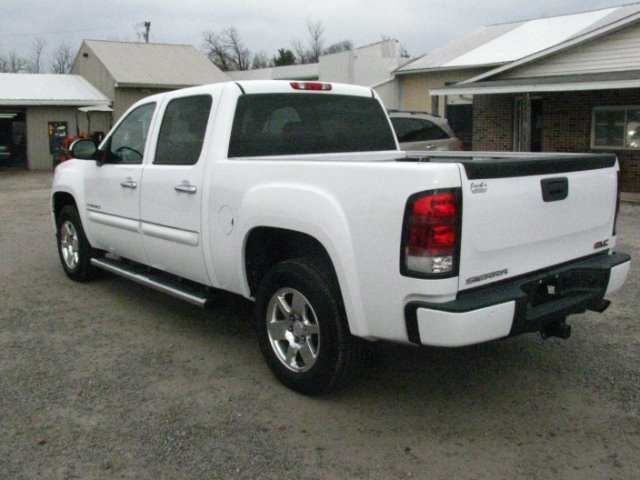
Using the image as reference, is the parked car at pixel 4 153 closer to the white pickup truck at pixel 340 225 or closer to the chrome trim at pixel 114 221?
the chrome trim at pixel 114 221

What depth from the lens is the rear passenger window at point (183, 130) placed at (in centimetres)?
483

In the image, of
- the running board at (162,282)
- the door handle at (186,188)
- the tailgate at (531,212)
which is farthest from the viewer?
the running board at (162,282)

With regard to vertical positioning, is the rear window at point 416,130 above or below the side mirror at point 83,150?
above

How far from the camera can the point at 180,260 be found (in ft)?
16.1

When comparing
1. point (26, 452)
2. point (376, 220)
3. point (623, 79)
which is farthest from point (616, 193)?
point (623, 79)

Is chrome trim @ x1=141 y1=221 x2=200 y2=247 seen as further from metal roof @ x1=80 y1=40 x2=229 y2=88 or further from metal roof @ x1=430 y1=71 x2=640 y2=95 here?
metal roof @ x1=80 y1=40 x2=229 y2=88

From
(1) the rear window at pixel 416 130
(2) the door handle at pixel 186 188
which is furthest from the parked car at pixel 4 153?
(2) the door handle at pixel 186 188

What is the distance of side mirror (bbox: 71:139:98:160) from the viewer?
5887 millimetres

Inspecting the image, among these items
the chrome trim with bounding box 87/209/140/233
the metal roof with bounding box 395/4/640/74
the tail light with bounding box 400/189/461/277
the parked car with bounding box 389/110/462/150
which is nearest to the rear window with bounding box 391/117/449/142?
the parked car with bounding box 389/110/462/150

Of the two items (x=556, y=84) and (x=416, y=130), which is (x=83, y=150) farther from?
(x=556, y=84)

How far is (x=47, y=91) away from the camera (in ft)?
92.7

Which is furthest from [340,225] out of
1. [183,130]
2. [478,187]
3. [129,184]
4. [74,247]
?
[74,247]

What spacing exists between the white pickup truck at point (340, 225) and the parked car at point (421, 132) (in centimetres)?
860

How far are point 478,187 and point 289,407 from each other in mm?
1715
